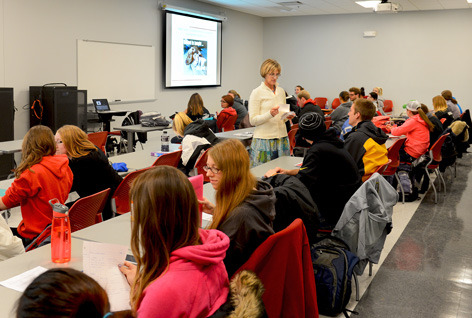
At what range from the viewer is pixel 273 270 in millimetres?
2256

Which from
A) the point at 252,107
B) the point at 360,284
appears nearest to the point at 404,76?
the point at 252,107

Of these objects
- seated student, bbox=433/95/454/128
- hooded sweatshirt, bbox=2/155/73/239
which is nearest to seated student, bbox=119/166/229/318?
hooded sweatshirt, bbox=2/155/73/239

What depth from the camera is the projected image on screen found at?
1168cm

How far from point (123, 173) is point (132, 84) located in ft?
21.5

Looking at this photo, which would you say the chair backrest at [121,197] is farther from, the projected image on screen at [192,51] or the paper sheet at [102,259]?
the projected image on screen at [192,51]

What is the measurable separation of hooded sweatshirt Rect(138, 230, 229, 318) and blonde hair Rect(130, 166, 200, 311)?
46 mm

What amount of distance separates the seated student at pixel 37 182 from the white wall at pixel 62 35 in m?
5.52

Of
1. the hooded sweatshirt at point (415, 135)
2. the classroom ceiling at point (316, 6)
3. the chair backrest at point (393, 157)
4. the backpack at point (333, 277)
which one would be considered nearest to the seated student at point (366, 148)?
the chair backrest at point (393, 157)

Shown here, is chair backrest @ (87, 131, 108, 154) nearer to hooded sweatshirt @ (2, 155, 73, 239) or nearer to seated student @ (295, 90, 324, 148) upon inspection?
seated student @ (295, 90, 324, 148)

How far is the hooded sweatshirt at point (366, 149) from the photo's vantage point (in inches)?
191

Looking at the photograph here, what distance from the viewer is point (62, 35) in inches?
352

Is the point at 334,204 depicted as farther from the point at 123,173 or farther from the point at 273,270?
the point at 123,173

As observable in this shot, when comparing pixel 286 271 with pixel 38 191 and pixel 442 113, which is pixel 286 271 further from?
pixel 442 113

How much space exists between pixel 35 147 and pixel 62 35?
6.41 meters
